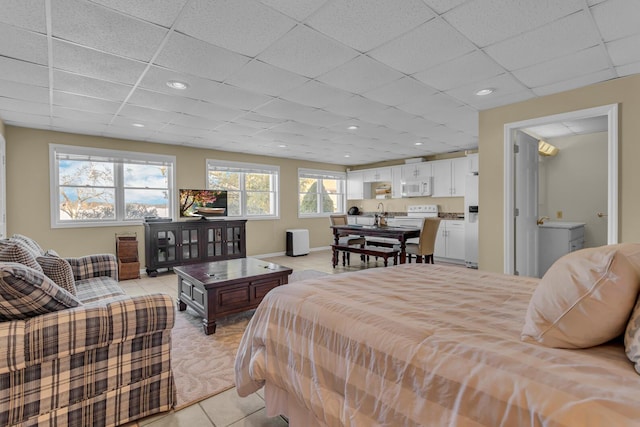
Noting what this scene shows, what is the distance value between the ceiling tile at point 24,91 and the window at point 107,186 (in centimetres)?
176

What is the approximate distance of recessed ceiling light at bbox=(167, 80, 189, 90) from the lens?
119 inches

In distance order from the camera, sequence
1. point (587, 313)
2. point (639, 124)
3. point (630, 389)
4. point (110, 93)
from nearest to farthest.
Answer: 1. point (630, 389)
2. point (587, 313)
3. point (639, 124)
4. point (110, 93)

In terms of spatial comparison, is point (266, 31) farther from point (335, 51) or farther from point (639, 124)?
point (639, 124)

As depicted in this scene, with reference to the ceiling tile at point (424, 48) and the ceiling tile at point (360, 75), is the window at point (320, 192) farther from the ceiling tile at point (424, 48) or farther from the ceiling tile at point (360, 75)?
the ceiling tile at point (424, 48)

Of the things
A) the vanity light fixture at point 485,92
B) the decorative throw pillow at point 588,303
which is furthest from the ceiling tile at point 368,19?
the decorative throw pillow at point 588,303

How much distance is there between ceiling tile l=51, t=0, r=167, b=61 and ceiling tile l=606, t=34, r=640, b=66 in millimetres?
3403

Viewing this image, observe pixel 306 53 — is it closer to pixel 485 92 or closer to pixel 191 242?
pixel 485 92

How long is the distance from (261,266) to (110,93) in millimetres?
2501

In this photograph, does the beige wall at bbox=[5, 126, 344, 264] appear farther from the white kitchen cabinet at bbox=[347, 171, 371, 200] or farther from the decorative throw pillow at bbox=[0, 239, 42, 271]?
the decorative throw pillow at bbox=[0, 239, 42, 271]

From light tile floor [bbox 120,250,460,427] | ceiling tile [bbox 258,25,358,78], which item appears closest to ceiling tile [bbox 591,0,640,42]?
ceiling tile [bbox 258,25,358,78]

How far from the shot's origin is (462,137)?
5.61 meters

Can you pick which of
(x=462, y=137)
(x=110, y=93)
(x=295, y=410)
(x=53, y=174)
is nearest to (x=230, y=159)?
(x=53, y=174)

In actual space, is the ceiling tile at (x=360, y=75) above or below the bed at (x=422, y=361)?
above

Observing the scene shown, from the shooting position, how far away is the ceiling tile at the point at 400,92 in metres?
3.12
